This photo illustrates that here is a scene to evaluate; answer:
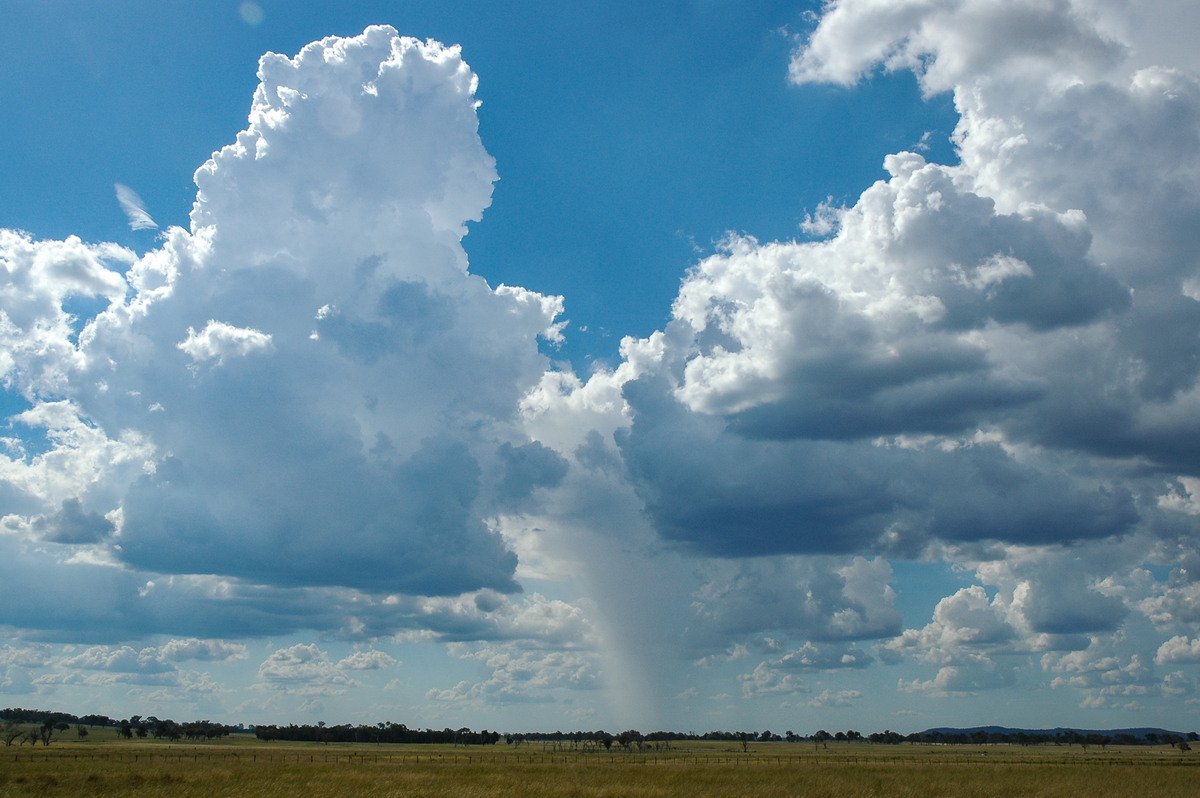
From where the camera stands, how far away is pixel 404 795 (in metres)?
40.6

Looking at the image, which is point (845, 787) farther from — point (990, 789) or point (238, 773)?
point (238, 773)

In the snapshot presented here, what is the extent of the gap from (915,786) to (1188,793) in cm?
1742

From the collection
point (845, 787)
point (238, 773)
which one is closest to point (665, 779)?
point (845, 787)

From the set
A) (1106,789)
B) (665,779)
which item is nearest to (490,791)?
(665,779)

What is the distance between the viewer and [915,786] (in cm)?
5422

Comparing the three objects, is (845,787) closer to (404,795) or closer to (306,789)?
(404,795)

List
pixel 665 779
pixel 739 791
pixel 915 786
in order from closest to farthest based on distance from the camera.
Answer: pixel 739 791
pixel 915 786
pixel 665 779

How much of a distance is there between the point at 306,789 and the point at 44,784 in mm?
19075

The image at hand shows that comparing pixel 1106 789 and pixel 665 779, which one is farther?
pixel 665 779

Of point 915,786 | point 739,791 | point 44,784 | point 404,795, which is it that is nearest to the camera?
point 404,795

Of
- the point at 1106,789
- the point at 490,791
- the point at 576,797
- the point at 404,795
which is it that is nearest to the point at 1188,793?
the point at 1106,789

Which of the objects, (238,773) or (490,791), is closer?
(490,791)

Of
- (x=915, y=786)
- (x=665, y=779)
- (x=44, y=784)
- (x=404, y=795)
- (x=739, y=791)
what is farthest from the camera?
(x=665, y=779)

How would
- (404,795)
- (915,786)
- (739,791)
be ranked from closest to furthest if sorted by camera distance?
(404,795)
(739,791)
(915,786)
